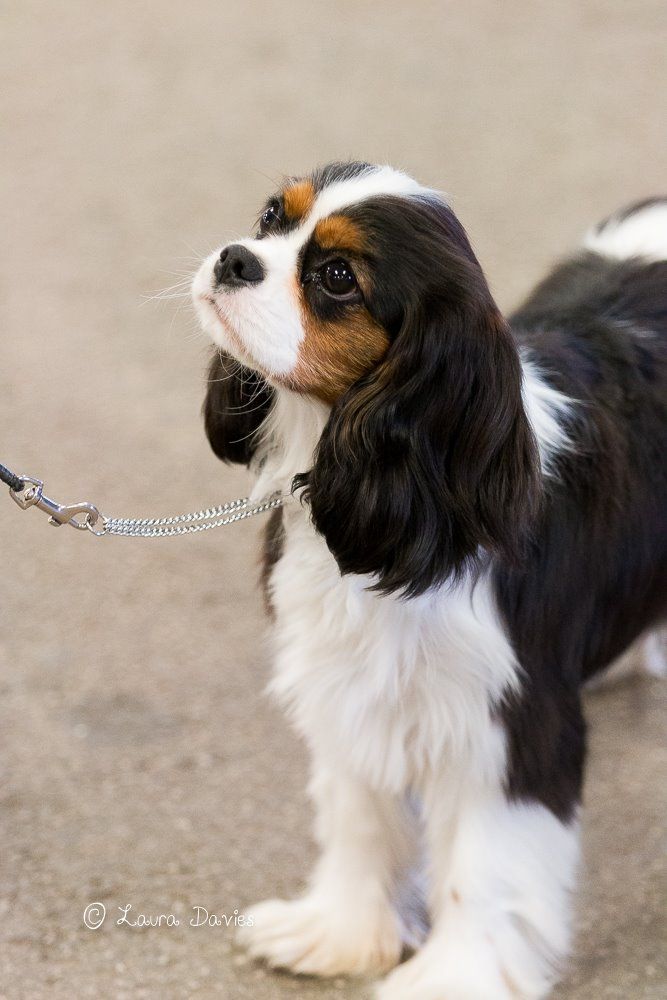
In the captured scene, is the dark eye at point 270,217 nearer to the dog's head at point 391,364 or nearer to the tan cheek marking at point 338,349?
the dog's head at point 391,364

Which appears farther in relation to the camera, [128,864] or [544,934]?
[128,864]

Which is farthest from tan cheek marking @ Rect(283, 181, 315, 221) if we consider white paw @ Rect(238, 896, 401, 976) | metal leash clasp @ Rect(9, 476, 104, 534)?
white paw @ Rect(238, 896, 401, 976)

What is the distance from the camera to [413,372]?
1505 mm

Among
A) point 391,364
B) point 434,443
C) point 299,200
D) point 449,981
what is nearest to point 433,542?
point 434,443

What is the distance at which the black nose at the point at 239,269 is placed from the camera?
1.56 metres

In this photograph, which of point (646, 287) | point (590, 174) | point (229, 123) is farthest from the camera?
point (229, 123)

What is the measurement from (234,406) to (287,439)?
5.0 inches

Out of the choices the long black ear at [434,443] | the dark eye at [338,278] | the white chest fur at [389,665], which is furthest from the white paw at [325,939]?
the dark eye at [338,278]

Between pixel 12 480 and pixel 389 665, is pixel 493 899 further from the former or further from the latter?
pixel 12 480

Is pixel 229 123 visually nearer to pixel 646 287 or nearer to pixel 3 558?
pixel 3 558

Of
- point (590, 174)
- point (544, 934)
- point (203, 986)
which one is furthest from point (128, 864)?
point (590, 174)

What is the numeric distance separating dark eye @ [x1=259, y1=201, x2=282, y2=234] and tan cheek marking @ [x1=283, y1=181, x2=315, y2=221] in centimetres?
3

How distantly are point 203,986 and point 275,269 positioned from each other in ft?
3.82

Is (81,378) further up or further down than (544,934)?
further down
